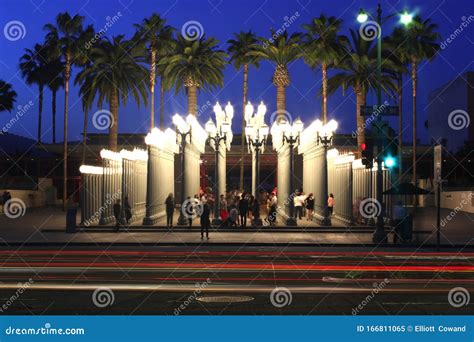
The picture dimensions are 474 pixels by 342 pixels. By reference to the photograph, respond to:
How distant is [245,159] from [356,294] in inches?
2148

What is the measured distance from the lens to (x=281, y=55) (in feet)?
169

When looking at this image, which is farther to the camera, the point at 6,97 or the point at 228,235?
the point at 6,97

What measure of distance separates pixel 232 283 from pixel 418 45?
149 ft

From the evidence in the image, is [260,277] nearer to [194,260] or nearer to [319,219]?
[194,260]

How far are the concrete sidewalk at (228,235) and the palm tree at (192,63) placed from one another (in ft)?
69.9

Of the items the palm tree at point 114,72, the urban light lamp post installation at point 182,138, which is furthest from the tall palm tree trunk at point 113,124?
the urban light lamp post installation at point 182,138

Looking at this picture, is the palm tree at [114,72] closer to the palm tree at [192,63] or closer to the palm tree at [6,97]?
the palm tree at [192,63]

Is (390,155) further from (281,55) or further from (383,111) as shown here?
(281,55)

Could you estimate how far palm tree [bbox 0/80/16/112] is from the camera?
71.2 meters

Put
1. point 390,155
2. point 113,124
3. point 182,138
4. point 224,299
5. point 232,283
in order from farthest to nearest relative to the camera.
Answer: point 113,124, point 182,138, point 390,155, point 232,283, point 224,299

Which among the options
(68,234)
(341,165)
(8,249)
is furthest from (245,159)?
(8,249)

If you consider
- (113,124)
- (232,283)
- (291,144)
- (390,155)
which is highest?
(113,124)

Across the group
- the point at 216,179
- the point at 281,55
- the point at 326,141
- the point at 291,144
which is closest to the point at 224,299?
the point at 216,179

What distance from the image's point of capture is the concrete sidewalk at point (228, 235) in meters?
25.0
